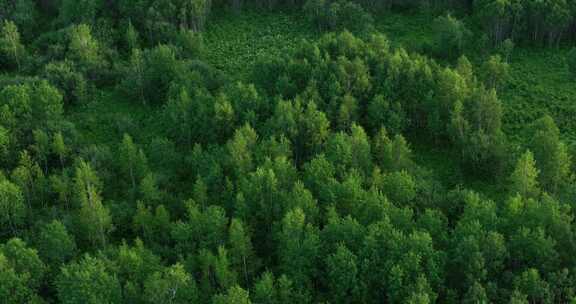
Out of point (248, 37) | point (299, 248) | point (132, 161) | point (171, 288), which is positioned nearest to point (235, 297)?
point (171, 288)

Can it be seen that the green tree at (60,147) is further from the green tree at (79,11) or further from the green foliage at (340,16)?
the green foliage at (340,16)

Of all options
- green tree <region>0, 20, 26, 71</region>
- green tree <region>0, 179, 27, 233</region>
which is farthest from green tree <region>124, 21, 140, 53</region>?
green tree <region>0, 179, 27, 233</region>

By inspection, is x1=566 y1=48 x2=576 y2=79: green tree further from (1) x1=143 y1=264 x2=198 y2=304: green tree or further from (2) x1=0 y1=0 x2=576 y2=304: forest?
(1) x1=143 y1=264 x2=198 y2=304: green tree

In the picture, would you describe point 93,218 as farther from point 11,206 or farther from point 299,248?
point 299,248

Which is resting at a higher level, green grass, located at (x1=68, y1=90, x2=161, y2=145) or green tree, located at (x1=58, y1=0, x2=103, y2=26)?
green tree, located at (x1=58, y1=0, x2=103, y2=26)

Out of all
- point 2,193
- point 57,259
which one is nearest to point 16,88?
point 2,193

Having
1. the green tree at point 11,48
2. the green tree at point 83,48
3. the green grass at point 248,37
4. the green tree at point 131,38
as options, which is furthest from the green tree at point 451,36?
the green tree at point 11,48

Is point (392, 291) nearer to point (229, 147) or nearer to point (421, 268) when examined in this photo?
point (421, 268)

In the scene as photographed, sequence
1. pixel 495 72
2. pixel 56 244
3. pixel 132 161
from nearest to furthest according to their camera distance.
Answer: pixel 56 244
pixel 132 161
pixel 495 72
